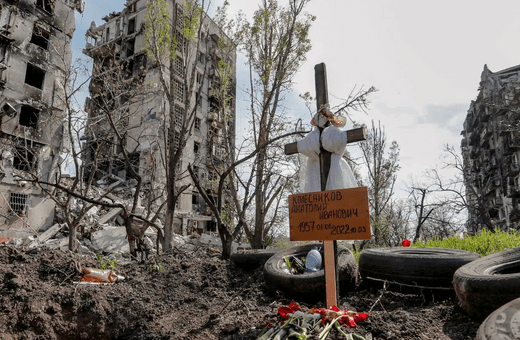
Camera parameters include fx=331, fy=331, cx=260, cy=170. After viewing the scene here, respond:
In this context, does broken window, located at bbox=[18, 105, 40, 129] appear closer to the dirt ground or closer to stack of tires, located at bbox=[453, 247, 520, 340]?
the dirt ground

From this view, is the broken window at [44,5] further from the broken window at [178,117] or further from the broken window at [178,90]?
the broken window at [178,117]

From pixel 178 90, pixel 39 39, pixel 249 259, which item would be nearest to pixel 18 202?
pixel 178 90

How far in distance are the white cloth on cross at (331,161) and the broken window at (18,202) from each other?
16441mm

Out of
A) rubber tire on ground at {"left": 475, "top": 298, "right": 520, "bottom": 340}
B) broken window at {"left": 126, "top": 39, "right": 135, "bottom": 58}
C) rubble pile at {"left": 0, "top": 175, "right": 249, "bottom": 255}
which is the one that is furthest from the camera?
broken window at {"left": 126, "top": 39, "right": 135, "bottom": 58}

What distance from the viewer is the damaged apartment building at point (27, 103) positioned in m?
15.0

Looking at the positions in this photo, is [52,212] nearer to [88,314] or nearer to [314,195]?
[88,314]

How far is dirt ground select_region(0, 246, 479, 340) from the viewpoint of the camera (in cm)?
280

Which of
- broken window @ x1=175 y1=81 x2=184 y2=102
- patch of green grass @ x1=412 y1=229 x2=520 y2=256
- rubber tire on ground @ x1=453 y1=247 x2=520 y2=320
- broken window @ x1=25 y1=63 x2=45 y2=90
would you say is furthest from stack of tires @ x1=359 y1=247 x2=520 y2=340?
broken window @ x1=25 y1=63 x2=45 y2=90

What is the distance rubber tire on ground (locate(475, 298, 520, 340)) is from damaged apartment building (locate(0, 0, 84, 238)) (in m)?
16.3

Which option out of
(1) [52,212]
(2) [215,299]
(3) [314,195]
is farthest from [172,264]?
(1) [52,212]

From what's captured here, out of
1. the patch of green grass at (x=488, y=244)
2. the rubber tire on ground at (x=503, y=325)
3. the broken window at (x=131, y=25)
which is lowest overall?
the rubber tire on ground at (x=503, y=325)

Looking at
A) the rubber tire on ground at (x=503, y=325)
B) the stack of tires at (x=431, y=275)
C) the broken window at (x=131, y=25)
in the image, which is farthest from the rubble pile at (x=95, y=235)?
the broken window at (x=131, y=25)

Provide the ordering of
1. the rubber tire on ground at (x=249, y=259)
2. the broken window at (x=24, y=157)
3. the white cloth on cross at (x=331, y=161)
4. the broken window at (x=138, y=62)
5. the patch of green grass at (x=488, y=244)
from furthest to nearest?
the broken window at (x=138, y=62), the broken window at (x=24, y=157), the patch of green grass at (x=488, y=244), the rubber tire on ground at (x=249, y=259), the white cloth on cross at (x=331, y=161)

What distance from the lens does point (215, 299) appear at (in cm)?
402
